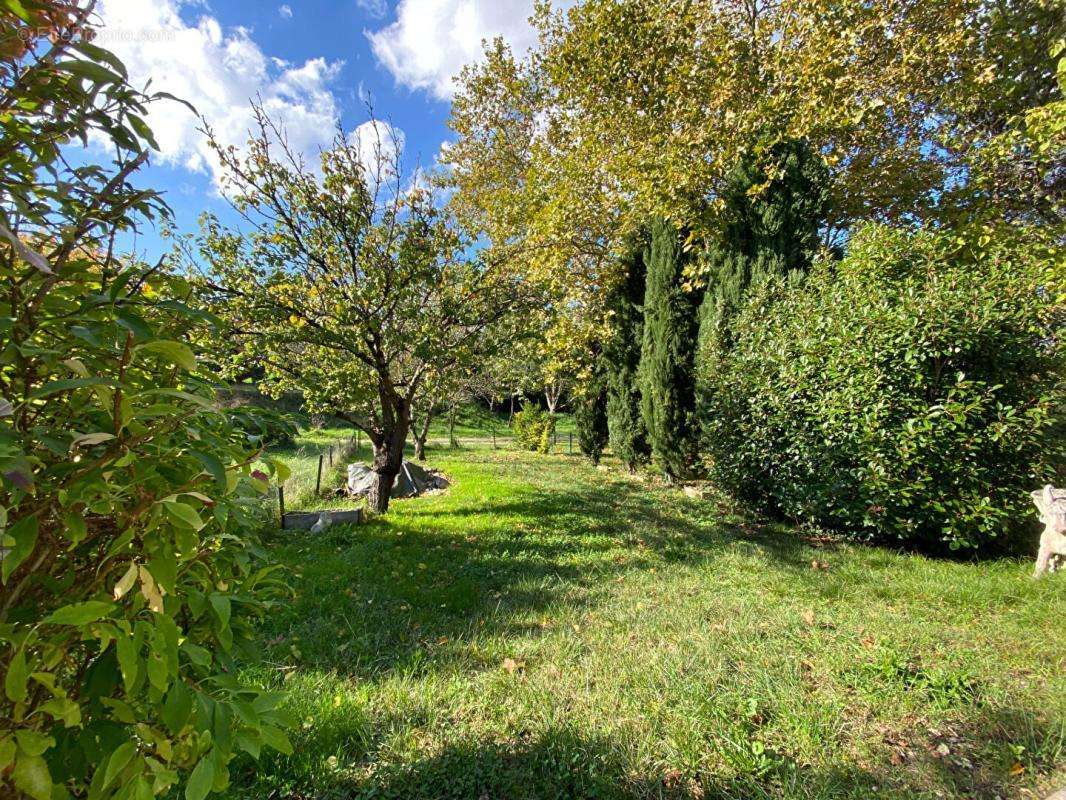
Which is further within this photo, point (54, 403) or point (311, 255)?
point (311, 255)

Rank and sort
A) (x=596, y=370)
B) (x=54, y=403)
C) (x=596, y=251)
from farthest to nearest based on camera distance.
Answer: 1. (x=596, y=370)
2. (x=596, y=251)
3. (x=54, y=403)

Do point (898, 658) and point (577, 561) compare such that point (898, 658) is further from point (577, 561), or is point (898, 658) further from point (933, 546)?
point (933, 546)

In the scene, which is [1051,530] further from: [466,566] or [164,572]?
[164,572]

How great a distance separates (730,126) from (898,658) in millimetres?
7186

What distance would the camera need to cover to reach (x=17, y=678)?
66 centimetres

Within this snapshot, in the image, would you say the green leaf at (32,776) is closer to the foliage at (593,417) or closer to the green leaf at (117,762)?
the green leaf at (117,762)

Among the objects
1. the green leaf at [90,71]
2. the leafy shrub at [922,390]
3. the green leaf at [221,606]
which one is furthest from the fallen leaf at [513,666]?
the leafy shrub at [922,390]

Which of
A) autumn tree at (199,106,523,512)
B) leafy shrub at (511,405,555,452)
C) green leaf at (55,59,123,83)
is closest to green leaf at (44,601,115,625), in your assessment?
green leaf at (55,59,123,83)

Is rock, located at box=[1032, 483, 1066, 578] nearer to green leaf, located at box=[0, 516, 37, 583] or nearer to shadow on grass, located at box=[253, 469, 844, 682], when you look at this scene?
shadow on grass, located at box=[253, 469, 844, 682]

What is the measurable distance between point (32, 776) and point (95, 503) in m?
0.41

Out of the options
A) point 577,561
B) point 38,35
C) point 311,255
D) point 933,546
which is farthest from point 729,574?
point 311,255

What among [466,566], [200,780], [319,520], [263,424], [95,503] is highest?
[263,424]

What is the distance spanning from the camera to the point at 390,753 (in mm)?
2012

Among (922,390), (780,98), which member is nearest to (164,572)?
(922,390)
